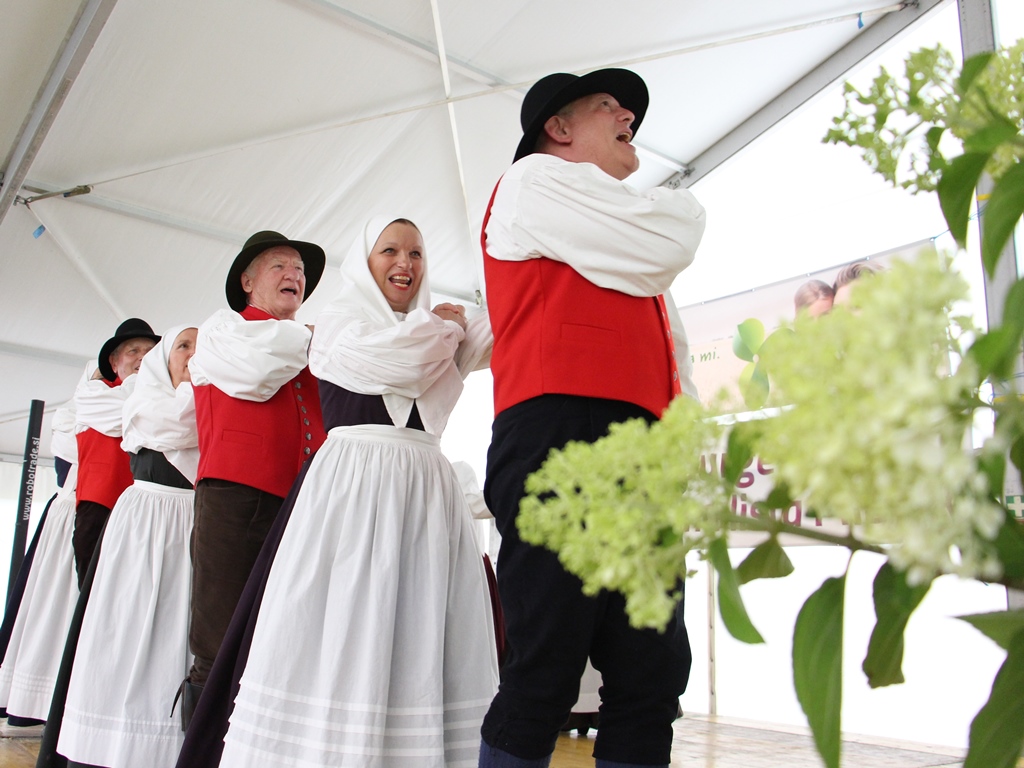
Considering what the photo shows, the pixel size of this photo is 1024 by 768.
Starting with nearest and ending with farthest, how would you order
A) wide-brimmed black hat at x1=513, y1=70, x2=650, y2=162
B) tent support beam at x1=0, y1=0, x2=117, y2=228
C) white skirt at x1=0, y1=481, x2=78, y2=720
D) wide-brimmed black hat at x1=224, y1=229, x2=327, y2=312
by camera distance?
wide-brimmed black hat at x1=513, y1=70, x2=650, y2=162 → wide-brimmed black hat at x1=224, y1=229, x2=327, y2=312 → white skirt at x1=0, y1=481, x2=78, y2=720 → tent support beam at x1=0, y1=0, x2=117, y2=228

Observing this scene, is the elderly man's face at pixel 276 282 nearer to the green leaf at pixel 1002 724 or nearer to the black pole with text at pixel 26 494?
the green leaf at pixel 1002 724

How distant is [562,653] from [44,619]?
3.41m

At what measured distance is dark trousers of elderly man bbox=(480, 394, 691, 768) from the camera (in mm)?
1236

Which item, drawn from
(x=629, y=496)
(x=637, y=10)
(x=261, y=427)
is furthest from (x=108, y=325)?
(x=629, y=496)

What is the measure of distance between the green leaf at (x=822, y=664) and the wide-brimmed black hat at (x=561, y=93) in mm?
1355

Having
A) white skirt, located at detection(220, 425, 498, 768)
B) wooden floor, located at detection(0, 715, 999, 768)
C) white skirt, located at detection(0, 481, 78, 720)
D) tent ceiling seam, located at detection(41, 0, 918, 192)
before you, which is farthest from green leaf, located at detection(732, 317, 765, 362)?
white skirt, located at detection(0, 481, 78, 720)

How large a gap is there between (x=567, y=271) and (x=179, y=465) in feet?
6.14

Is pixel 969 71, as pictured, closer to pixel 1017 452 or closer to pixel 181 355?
pixel 1017 452

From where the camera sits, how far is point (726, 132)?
586cm

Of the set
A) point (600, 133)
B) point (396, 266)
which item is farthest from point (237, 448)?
point (600, 133)

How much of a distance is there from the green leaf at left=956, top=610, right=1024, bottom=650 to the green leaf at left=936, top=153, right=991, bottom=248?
0.55 feet

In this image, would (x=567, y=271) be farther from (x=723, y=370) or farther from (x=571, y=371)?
(x=723, y=370)

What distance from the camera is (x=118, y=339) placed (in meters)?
3.77

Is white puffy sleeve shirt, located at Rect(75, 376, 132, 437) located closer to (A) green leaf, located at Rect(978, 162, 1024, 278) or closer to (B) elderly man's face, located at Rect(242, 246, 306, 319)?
(B) elderly man's face, located at Rect(242, 246, 306, 319)
